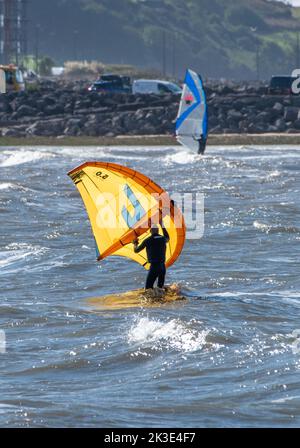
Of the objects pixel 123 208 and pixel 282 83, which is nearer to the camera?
pixel 123 208

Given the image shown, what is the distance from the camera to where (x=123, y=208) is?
2027 centimetres

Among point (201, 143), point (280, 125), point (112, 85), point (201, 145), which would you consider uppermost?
point (201, 143)

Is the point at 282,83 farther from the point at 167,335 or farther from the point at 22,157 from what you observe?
the point at 167,335

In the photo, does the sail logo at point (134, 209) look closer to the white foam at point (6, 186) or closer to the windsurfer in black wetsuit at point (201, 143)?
the white foam at point (6, 186)

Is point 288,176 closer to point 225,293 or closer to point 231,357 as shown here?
point 225,293

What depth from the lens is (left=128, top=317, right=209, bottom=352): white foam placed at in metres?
16.9

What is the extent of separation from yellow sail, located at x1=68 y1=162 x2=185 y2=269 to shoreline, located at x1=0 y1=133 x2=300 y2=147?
3592 centimetres

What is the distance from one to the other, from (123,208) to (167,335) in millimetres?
3454

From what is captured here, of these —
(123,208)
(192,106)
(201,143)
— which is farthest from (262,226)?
(201,143)

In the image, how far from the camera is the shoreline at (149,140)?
57.1 m

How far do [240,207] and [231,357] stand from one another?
17.3 m

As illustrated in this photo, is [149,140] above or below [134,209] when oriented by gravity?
below

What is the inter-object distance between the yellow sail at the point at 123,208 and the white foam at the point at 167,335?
2.20m
